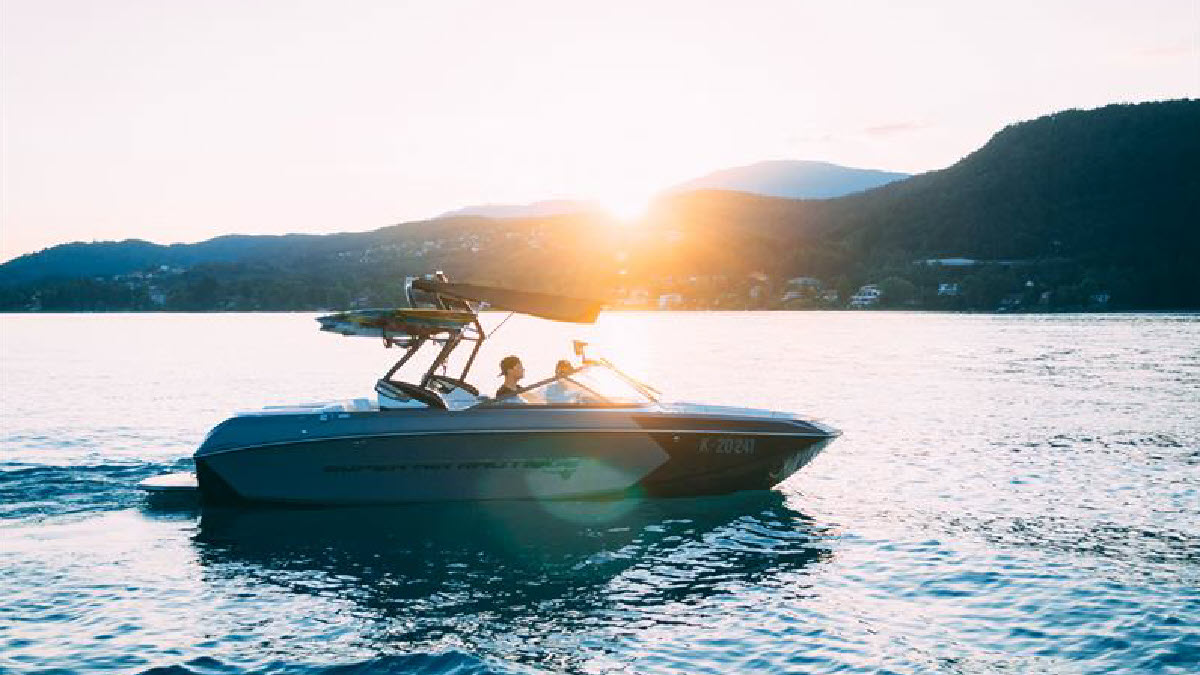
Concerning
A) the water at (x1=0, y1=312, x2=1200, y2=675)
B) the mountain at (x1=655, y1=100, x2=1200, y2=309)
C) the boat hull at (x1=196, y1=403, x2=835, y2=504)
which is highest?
the mountain at (x1=655, y1=100, x2=1200, y2=309)

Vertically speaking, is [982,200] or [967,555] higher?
[982,200]

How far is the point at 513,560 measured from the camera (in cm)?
1332

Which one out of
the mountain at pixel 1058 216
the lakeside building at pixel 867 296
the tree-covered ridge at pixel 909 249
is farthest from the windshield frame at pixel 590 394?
the lakeside building at pixel 867 296

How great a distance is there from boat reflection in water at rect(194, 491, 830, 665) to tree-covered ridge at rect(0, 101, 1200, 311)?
119521 millimetres

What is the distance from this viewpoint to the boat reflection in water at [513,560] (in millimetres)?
10898

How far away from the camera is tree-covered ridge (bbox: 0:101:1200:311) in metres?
Result: 141

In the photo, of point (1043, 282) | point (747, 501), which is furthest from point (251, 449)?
point (1043, 282)

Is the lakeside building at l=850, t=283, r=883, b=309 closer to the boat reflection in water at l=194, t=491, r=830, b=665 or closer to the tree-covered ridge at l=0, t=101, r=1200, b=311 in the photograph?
the tree-covered ridge at l=0, t=101, r=1200, b=311

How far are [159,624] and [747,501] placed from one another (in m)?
9.22

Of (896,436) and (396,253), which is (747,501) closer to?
(896,436)

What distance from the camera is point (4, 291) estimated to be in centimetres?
19962

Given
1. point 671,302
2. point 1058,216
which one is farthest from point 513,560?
point 671,302

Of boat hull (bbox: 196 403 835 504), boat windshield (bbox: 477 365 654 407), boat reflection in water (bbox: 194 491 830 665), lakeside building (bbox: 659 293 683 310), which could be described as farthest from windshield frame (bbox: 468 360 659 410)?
lakeside building (bbox: 659 293 683 310)

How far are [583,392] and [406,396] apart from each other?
2706mm
